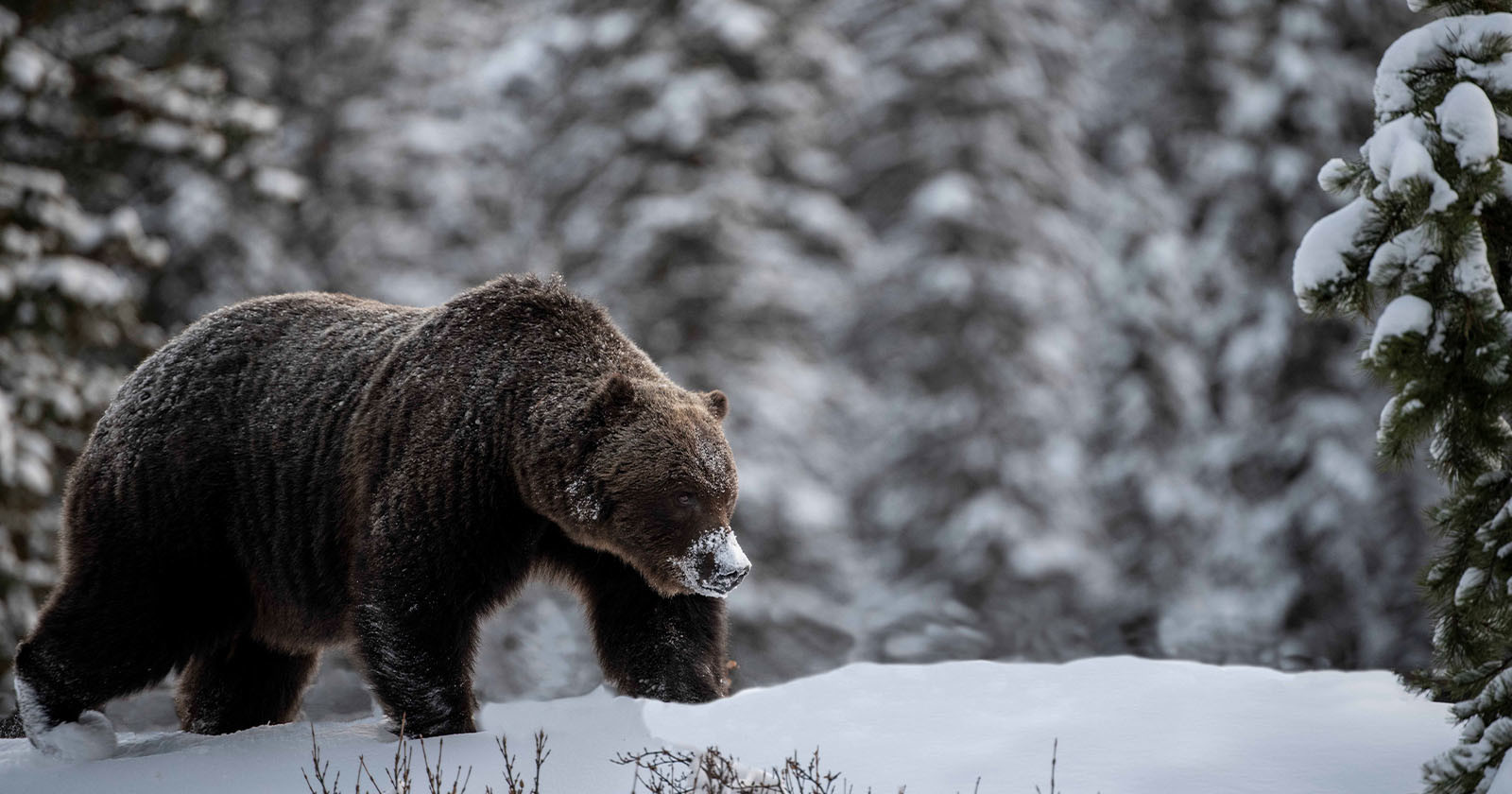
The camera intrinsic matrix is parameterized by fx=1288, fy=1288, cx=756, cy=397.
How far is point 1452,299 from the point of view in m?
3.58

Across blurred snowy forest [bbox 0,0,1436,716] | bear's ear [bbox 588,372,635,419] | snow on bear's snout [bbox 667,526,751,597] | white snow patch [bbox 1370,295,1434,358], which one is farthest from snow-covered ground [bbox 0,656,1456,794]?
blurred snowy forest [bbox 0,0,1436,716]

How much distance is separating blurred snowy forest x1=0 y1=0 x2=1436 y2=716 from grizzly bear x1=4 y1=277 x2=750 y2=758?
5.58 metres

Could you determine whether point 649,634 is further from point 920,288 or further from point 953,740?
point 920,288

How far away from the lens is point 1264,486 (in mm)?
11000

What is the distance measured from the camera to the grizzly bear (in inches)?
184

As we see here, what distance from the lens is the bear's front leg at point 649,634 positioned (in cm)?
486

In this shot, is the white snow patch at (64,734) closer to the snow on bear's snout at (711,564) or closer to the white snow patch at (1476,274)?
the snow on bear's snout at (711,564)

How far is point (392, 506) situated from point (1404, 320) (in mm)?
3366

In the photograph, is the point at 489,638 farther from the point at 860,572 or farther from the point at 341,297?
the point at 341,297

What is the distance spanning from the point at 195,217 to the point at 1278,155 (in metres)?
9.93

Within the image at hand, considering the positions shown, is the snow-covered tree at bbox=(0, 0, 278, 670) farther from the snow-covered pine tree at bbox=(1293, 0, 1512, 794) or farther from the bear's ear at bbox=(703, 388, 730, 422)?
the snow-covered pine tree at bbox=(1293, 0, 1512, 794)

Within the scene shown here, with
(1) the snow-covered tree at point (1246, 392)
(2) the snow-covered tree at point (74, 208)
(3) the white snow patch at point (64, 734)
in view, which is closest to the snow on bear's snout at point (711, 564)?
(3) the white snow patch at point (64, 734)

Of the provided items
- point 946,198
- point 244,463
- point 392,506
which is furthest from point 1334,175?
point 946,198

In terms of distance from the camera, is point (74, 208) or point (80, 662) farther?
point (74, 208)
